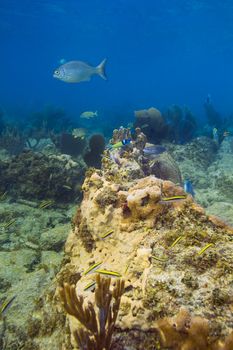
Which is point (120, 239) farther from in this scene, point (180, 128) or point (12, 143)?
point (180, 128)

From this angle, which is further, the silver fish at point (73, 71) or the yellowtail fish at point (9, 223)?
the silver fish at point (73, 71)

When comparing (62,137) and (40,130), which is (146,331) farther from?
(40,130)

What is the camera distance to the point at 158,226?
11.7 ft

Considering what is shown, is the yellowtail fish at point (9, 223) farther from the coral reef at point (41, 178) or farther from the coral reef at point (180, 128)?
the coral reef at point (180, 128)

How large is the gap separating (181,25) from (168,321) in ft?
187

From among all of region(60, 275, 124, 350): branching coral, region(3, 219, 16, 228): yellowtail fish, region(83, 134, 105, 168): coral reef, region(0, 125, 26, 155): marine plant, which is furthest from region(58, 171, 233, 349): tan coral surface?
region(0, 125, 26, 155): marine plant

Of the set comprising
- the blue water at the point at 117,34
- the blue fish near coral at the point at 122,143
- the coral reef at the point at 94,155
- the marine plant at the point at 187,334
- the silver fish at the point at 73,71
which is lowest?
the marine plant at the point at 187,334

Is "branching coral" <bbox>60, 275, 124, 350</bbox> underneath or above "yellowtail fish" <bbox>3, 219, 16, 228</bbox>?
above

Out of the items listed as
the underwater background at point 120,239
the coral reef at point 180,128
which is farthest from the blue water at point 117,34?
the underwater background at point 120,239

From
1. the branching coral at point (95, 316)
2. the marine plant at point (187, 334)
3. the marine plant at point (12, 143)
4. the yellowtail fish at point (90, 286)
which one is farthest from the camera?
the marine plant at point (12, 143)

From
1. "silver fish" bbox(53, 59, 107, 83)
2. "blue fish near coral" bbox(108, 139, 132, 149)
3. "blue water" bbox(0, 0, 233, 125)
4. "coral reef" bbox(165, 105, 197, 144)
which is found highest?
"blue water" bbox(0, 0, 233, 125)

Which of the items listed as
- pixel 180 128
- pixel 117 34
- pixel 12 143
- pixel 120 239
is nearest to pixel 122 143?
pixel 120 239

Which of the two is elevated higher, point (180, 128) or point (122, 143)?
point (180, 128)

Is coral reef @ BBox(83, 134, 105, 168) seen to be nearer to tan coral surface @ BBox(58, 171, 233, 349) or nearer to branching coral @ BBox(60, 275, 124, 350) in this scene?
tan coral surface @ BBox(58, 171, 233, 349)
